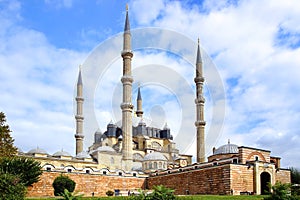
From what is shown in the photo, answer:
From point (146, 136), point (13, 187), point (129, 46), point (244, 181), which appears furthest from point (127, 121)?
point (13, 187)

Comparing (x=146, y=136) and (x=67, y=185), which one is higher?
(x=146, y=136)

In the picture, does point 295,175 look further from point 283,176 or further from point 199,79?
point 199,79

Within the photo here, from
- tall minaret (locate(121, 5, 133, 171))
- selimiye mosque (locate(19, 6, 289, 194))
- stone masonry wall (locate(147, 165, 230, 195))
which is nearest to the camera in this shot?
stone masonry wall (locate(147, 165, 230, 195))

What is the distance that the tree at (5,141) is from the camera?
21.9m

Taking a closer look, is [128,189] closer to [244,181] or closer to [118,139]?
[244,181]

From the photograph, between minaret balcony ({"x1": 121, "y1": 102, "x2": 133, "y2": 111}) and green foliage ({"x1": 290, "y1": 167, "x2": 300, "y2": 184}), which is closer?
green foliage ({"x1": 290, "y1": 167, "x2": 300, "y2": 184})

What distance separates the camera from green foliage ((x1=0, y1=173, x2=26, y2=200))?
546 inches

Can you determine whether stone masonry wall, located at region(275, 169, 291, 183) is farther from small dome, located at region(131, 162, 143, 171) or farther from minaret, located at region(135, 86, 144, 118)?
minaret, located at region(135, 86, 144, 118)

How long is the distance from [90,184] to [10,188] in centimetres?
1275

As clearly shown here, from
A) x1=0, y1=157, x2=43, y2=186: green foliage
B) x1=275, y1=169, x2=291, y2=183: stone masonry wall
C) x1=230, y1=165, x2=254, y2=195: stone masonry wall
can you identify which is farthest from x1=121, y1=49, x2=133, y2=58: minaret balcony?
x1=275, y1=169, x2=291, y2=183: stone masonry wall

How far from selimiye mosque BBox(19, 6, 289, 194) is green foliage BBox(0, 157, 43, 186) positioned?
593 cm

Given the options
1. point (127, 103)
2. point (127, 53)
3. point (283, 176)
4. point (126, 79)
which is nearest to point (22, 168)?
point (127, 103)

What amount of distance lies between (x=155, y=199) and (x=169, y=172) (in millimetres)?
17899

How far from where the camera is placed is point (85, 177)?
26.6 m
